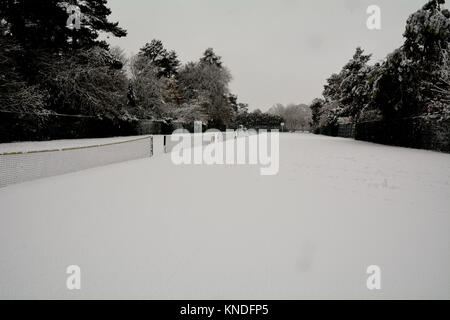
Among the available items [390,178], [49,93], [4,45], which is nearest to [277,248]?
[390,178]

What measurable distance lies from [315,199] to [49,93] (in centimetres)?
2211

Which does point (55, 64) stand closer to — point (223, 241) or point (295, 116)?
point (223, 241)

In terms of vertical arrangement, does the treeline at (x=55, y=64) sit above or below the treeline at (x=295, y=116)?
below

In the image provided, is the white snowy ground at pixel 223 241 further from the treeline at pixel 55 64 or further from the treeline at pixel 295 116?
the treeline at pixel 295 116

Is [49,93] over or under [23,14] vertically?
Result: under

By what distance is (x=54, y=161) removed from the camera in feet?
27.0

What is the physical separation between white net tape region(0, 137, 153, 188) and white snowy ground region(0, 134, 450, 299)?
0.64 m

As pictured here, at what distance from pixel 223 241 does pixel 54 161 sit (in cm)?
693

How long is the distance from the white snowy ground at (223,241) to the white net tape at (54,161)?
25.2 inches

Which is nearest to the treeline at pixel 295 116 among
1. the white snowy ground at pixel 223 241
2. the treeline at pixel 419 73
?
the treeline at pixel 419 73

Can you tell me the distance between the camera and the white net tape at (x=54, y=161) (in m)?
6.92

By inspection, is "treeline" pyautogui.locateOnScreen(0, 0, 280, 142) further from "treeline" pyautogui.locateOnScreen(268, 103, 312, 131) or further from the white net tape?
"treeline" pyautogui.locateOnScreen(268, 103, 312, 131)

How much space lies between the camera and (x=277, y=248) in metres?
3.39
